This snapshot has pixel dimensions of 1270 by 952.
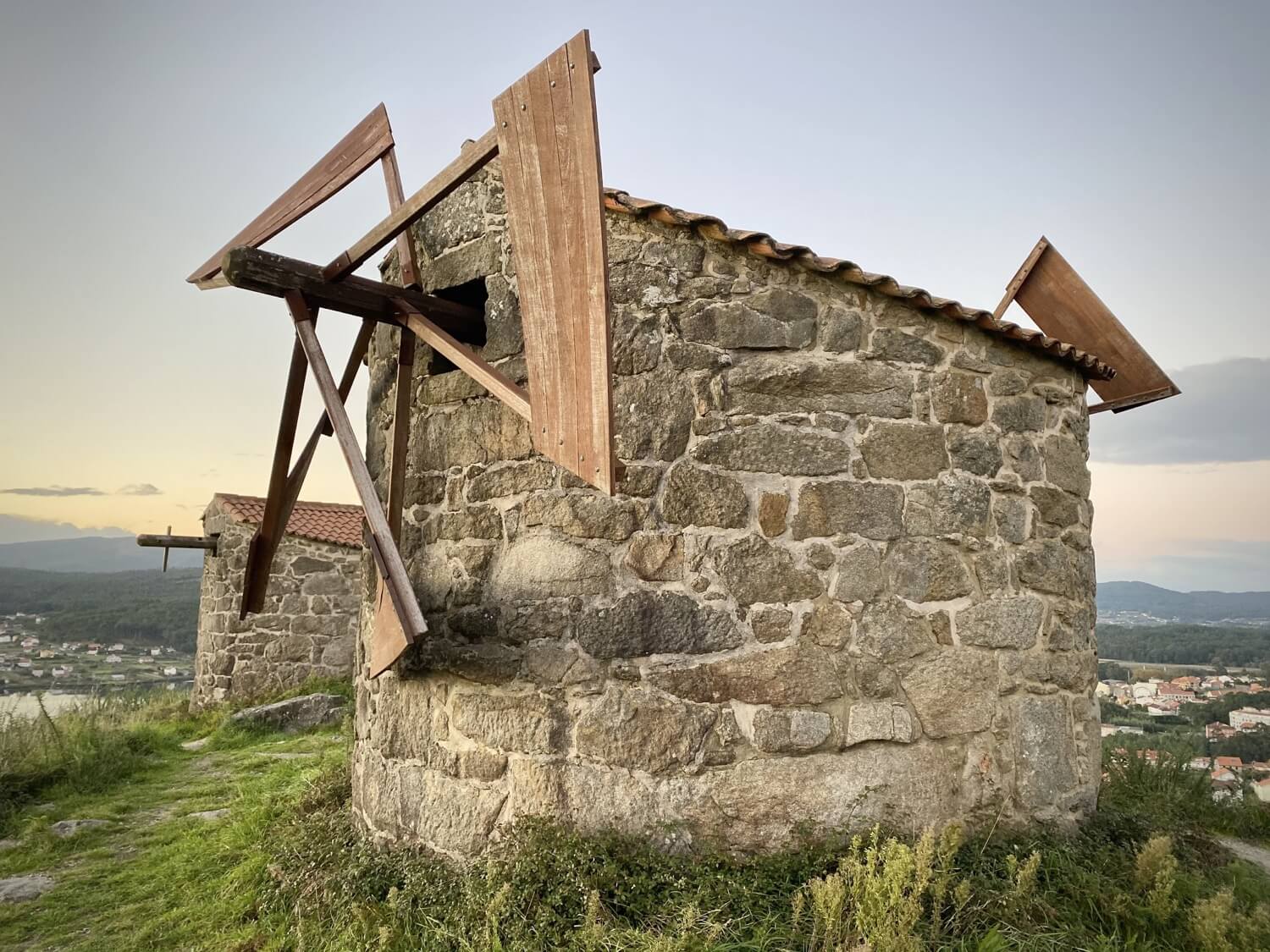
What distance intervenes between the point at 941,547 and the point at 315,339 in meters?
3.07

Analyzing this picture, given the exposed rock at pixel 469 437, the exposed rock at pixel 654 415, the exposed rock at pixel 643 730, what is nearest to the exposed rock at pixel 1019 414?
the exposed rock at pixel 654 415

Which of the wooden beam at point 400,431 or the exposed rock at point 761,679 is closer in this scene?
the exposed rock at point 761,679

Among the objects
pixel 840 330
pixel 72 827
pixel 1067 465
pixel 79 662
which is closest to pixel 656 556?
pixel 840 330

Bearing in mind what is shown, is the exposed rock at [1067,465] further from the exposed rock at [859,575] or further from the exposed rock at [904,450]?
the exposed rock at [859,575]

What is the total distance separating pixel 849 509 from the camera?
3.67 m

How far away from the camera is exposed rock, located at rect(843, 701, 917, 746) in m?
3.55

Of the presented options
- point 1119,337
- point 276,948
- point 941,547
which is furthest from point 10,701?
point 1119,337

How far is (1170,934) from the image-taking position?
10.9 feet

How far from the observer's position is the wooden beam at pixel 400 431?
3.95 m

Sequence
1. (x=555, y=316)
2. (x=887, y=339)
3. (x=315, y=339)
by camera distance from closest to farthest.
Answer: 1. (x=555, y=316)
2. (x=315, y=339)
3. (x=887, y=339)

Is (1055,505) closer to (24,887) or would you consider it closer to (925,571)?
(925,571)

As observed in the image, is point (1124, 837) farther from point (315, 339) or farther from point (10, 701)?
point (10, 701)

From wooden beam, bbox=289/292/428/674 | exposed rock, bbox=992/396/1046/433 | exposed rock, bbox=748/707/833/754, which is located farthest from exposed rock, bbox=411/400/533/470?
exposed rock, bbox=992/396/1046/433

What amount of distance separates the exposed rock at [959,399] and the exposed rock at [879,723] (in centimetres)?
141
